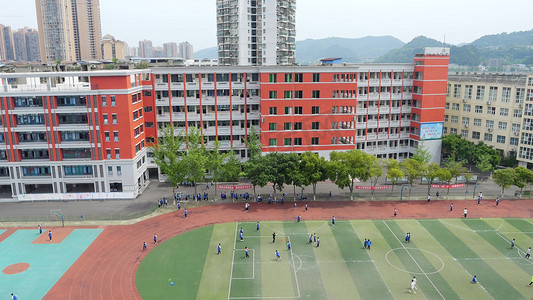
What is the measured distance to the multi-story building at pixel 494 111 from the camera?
80.3 metres

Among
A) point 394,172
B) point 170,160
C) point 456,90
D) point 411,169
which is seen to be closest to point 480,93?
point 456,90

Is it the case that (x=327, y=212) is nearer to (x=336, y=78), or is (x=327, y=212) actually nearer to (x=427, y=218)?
(x=427, y=218)

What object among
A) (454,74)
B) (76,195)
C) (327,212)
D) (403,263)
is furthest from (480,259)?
(454,74)

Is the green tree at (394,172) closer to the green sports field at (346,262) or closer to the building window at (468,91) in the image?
the green sports field at (346,262)

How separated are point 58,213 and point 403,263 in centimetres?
5010

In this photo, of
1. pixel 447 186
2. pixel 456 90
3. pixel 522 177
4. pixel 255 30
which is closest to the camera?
pixel 522 177

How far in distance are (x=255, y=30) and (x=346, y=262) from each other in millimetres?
101175

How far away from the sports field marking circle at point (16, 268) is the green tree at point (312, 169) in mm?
40194

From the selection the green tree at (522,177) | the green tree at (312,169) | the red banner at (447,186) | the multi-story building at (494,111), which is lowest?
the red banner at (447,186)

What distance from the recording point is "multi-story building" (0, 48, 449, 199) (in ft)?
216

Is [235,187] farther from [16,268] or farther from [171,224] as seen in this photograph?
[16,268]

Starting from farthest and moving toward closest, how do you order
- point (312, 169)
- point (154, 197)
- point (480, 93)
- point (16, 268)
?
point (480, 93) → point (154, 197) → point (312, 169) → point (16, 268)

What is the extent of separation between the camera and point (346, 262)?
1821 inches

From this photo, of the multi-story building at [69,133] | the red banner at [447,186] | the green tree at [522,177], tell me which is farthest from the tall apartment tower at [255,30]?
the green tree at [522,177]
